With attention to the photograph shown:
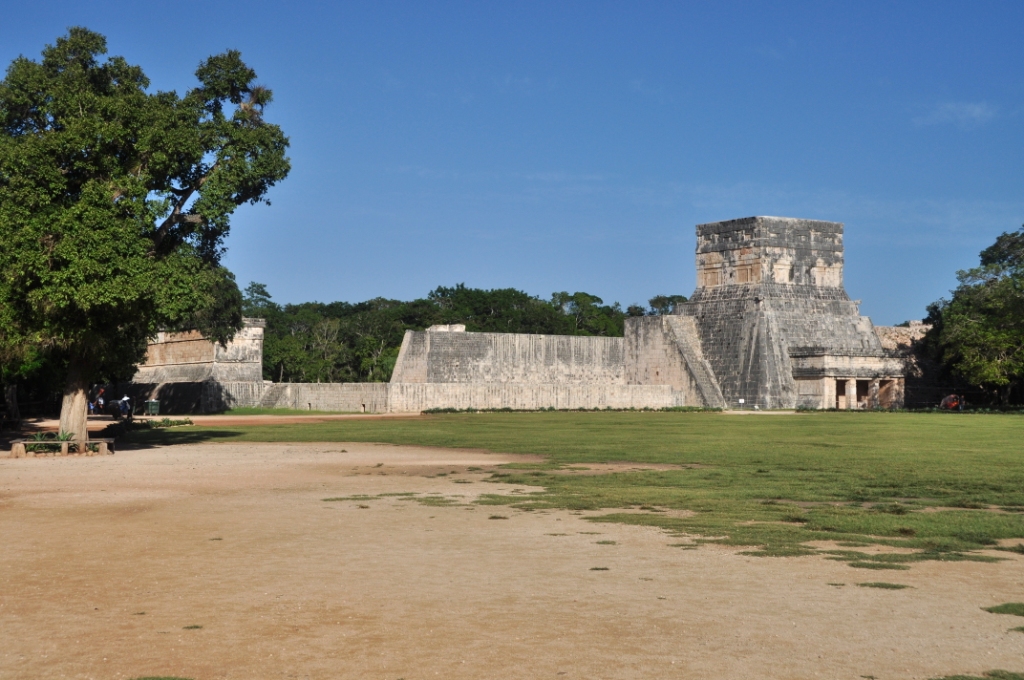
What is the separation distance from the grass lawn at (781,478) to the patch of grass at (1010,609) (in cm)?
143

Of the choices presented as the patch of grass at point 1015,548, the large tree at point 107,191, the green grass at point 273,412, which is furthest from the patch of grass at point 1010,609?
the green grass at point 273,412

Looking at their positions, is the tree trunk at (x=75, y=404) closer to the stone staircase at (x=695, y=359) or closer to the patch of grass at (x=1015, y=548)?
the patch of grass at (x=1015, y=548)

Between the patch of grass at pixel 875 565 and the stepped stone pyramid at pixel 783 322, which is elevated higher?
the stepped stone pyramid at pixel 783 322

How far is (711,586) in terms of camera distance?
7742 millimetres

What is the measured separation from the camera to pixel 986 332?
47.0 m

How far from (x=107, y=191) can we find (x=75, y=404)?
13.4 feet

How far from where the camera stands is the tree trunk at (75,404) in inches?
819

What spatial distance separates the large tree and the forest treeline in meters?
41.9

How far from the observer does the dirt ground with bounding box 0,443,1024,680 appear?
5.86 metres

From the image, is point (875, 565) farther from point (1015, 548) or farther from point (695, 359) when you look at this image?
point (695, 359)

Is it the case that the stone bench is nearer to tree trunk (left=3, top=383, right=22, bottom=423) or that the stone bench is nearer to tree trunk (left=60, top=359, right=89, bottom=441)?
tree trunk (left=60, top=359, right=89, bottom=441)

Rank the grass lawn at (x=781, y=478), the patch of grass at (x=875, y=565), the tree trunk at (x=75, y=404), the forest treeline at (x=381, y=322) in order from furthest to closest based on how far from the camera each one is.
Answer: the forest treeline at (x=381, y=322)
the tree trunk at (x=75, y=404)
the grass lawn at (x=781, y=478)
the patch of grass at (x=875, y=565)

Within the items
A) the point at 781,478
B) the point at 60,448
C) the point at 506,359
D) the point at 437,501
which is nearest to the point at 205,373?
the point at 506,359

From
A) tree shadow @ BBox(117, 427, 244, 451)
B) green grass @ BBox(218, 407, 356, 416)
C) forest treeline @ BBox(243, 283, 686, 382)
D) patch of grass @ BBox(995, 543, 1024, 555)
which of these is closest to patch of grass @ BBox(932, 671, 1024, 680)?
patch of grass @ BBox(995, 543, 1024, 555)
